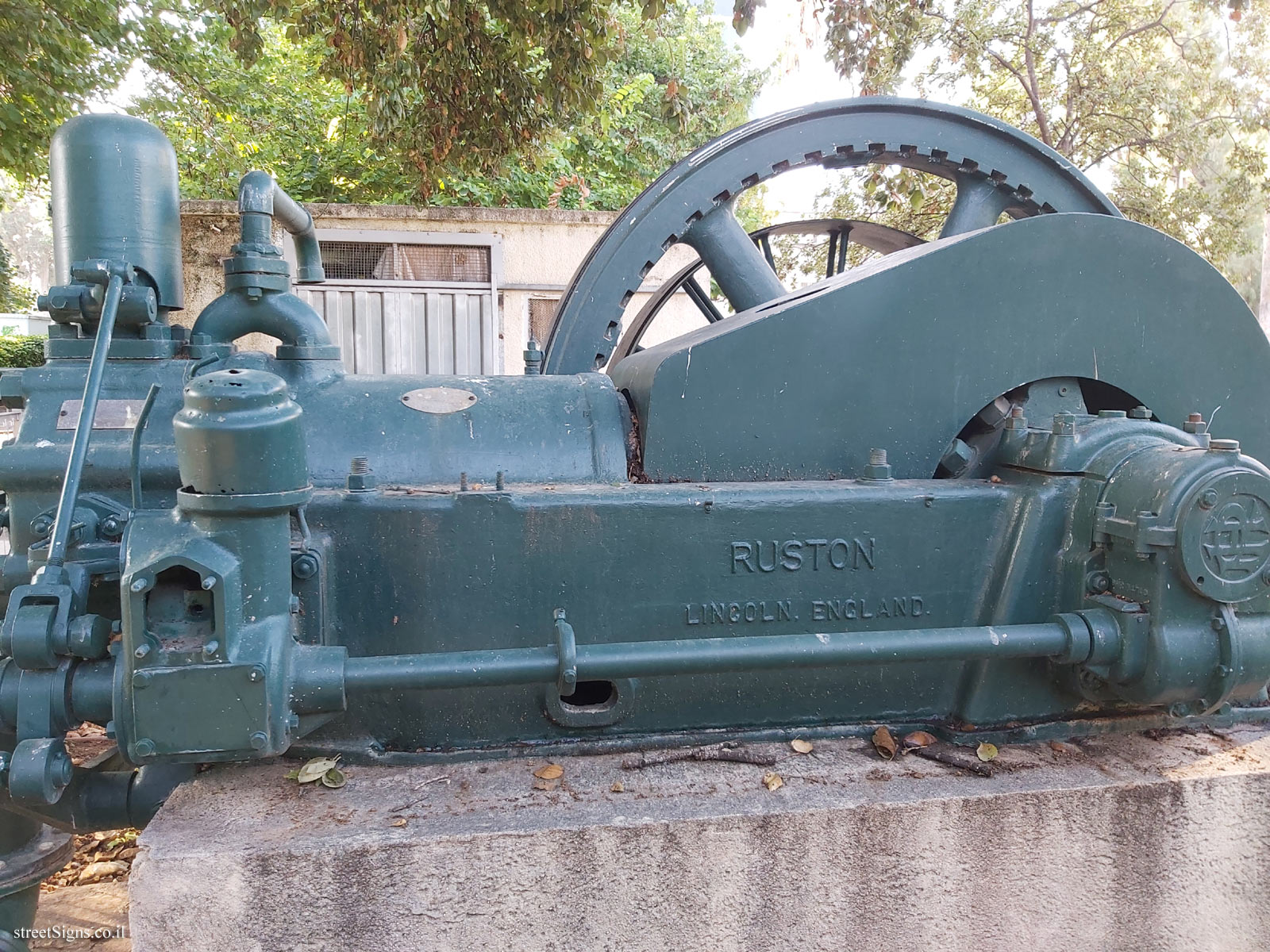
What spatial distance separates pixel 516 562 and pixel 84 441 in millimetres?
973

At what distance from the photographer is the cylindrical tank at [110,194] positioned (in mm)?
2371

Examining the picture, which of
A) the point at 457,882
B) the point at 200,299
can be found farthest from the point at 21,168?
the point at 457,882

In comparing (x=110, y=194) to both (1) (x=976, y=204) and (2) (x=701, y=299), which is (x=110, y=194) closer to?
(2) (x=701, y=299)

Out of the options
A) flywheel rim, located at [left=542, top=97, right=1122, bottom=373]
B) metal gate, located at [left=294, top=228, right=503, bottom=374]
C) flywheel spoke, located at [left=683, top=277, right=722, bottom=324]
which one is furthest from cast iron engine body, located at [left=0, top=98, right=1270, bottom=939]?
metal gate, located at [left=294, top=228, right=503, bottom=374]

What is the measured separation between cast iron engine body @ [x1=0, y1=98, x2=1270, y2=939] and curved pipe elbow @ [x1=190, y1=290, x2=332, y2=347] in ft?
0.04

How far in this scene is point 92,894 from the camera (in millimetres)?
3121

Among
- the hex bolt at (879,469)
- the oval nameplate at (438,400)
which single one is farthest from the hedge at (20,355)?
the hex bolt at (879,469)

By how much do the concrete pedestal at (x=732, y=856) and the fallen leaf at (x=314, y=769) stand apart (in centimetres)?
6

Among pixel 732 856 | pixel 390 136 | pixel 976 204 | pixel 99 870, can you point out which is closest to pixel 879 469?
pixel 732 856

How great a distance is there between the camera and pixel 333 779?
205 cm

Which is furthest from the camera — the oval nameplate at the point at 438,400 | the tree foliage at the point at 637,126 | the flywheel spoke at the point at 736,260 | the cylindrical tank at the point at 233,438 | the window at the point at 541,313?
the tree foliage at the point at 637,126

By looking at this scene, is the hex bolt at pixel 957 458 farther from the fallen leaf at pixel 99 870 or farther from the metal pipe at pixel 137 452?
the fallen leaf at pixel 99 870

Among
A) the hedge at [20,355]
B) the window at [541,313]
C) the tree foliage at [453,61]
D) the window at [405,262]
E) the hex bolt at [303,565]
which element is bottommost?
the hex bolt at [303,565]

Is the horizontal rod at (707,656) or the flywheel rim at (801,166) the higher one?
the flywheel rim at (801,166)
